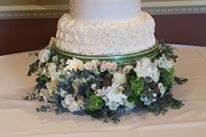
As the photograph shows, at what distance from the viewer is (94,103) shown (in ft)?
4.24

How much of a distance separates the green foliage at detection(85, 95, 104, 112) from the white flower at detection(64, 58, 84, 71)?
0.34 feet

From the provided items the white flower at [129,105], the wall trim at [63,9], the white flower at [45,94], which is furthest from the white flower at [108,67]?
the wall trim at [63,9]

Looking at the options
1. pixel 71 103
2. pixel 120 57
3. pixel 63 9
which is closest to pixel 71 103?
pixel 71 103

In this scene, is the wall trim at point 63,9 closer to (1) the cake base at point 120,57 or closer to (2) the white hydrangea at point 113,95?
(1) the cake base at point 120,57

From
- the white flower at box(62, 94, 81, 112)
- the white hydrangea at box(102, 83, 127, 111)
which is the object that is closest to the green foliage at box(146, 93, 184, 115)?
the white hydrangea at box(102, 83, 127, 111)

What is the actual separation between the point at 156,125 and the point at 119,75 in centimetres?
18

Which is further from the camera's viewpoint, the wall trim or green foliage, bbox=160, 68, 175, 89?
the wall trim

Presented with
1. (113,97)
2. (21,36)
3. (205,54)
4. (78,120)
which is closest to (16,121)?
(78,120)

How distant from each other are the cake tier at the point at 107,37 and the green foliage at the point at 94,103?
15 centimetres

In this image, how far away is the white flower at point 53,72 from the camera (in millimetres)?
1367

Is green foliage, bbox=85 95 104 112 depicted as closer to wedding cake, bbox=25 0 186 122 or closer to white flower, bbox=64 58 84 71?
wedding cake, bbox=25 0 186 122

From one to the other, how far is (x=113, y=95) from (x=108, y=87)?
3 centimetres

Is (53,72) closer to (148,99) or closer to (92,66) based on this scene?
(92,66)

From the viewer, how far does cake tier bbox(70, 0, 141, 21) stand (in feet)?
4.44
